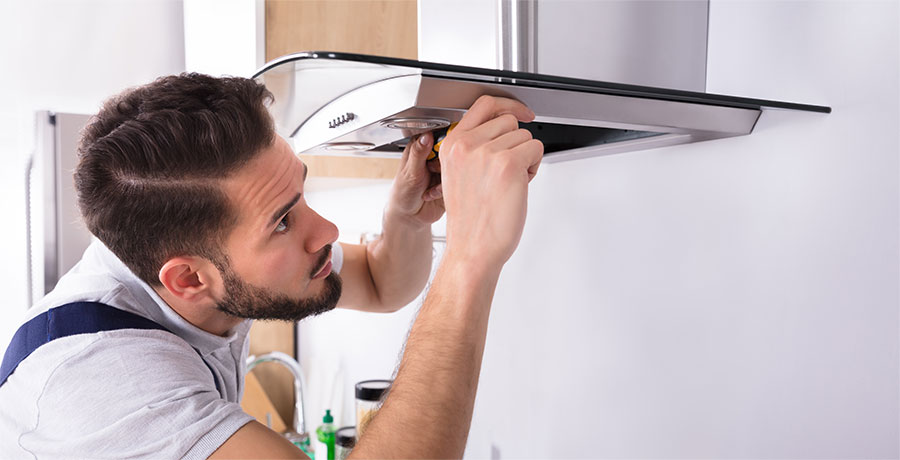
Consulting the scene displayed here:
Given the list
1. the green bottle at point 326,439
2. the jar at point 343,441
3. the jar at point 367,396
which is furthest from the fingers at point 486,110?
the green bottle at point 326,439

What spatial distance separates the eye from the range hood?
112mm

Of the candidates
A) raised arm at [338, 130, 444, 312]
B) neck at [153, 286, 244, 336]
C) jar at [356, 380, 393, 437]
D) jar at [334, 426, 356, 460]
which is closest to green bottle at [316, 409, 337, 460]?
jar at [334, 426, 356, 460]

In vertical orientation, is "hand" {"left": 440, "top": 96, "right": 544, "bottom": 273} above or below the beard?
above

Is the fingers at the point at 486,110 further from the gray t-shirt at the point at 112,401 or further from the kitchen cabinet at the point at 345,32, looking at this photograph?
the kitchen cabinet at the point at 345,32

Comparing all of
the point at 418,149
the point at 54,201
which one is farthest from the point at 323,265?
the point at 54,201

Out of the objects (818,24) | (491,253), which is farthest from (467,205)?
(818,24)

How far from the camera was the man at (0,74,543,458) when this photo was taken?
71 cm

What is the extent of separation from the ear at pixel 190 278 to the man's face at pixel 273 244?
0.07 ft

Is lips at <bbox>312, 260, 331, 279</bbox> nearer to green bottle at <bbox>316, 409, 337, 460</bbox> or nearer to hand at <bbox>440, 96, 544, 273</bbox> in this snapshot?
hand at <bbox>440, 96, 544, 273</bbox>

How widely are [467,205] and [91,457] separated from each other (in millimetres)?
484

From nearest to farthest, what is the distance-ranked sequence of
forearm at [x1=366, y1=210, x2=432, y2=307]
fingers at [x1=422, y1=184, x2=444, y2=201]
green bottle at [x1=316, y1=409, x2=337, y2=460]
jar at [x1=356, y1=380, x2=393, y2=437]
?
1. fingers at [x1=422, y1=184, x2=444, y2=201]
2. forearm at [x1=366, y1=210, x2=432, y2=307]
3. jar at [x1=356, y1=380, x2=393, y2=437]
4. green bottle at [x1=316, y1=409, x2=337, y2=460]

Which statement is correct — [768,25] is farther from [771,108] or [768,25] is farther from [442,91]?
[442,91]

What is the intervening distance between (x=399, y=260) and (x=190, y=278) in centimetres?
43

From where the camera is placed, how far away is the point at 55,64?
2197mm
